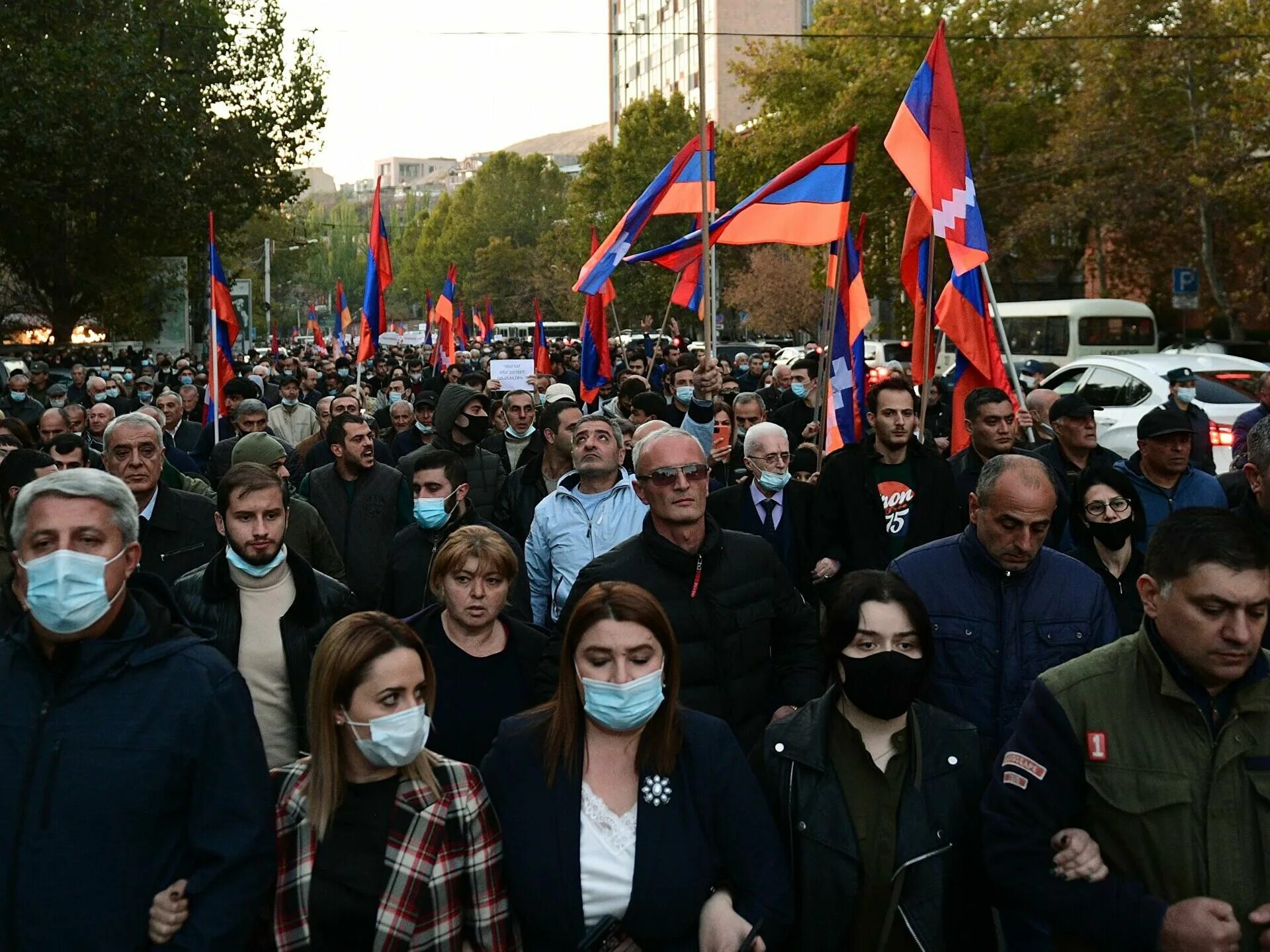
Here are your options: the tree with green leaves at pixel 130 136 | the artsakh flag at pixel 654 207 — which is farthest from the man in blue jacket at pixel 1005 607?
the tree with green leaves at pixel 130 136

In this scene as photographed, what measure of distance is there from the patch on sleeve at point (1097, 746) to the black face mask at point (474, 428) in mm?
5866

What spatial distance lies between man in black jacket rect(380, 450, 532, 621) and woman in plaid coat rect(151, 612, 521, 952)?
2.39 meters

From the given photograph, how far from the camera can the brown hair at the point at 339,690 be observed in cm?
344

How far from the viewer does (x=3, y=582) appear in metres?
5.84

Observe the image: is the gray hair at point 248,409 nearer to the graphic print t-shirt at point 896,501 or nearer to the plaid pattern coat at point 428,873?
the graphic print t-shirt at point 896,501

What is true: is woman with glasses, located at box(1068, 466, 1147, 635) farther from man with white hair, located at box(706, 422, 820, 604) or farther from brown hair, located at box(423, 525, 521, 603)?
brown hair, located at box(423, 525, 521, 603)

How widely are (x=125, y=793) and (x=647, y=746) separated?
1.21 m

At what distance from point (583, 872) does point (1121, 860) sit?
1.22m

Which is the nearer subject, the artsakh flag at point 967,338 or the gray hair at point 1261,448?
the gray hair at point 1261,448

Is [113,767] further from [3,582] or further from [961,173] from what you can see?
[961,173]

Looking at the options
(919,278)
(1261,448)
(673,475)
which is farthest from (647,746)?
(919,278)

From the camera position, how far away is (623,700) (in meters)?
3.48

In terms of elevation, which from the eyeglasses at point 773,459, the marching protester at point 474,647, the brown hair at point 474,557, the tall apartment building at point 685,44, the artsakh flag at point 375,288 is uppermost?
the tall apartment building at point 685,44

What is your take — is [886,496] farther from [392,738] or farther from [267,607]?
[392,738]
